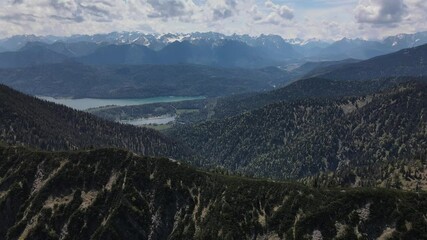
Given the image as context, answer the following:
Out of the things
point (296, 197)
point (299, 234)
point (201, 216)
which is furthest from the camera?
point (201, 216)

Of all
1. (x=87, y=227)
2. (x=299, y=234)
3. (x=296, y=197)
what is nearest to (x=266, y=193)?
(x=296, y=197)

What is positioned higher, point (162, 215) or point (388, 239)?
point (388, 239)

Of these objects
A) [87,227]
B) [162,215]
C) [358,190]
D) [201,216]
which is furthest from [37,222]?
[358,190]

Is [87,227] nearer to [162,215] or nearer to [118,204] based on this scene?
[118,204]

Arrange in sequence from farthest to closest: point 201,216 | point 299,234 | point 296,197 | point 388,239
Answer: point 201,216 → point 296,197 → point 299,234 → point 388,239

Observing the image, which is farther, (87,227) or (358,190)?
(87,227)

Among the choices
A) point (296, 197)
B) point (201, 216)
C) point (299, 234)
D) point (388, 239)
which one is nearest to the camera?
point (388, 239)

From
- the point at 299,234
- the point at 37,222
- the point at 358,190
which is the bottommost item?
the point at 37,222

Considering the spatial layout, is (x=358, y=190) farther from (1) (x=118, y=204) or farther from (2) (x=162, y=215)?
(1) (x=118, y=204)

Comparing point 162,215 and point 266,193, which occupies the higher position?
point 266,193
